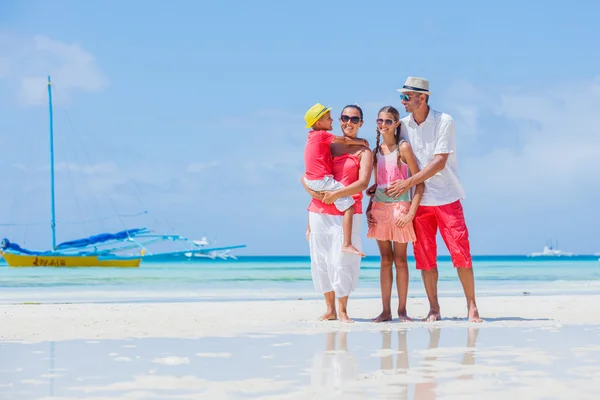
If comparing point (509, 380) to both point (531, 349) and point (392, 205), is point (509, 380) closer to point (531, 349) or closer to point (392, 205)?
point (531, 349)

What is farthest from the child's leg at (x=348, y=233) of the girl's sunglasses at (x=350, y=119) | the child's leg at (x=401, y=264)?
the girl's sunglasses at (x=350, y=119)

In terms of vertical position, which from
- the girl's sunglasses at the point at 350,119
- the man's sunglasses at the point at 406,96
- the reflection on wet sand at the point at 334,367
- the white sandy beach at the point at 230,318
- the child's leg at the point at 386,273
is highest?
the man's sunglasses at the point at 406,96

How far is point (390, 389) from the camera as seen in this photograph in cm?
351

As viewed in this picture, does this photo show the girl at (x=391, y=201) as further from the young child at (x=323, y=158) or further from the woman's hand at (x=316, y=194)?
the woman's hand at (x=316, y=194)

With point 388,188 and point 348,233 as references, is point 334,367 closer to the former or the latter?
point 348,233

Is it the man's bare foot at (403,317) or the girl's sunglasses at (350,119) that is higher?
the girl's sunglasses at (350,119)

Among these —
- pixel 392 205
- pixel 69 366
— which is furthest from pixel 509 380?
pixel 392 205

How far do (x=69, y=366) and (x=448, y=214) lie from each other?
10.3 ft

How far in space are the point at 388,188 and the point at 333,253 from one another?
2.17ft

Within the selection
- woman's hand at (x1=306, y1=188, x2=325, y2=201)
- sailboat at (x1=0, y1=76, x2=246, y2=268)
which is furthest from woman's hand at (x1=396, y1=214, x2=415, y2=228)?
sailboat at (x1=0, y1=76, x2=246, y2=268)

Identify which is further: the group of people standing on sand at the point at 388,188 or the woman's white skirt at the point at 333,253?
the woman's white skirt at the point at 333,253

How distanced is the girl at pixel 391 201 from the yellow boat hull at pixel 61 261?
1497 inches

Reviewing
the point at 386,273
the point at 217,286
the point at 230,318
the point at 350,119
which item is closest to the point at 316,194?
the point at 350,119

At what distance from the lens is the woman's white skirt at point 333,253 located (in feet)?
20.5
